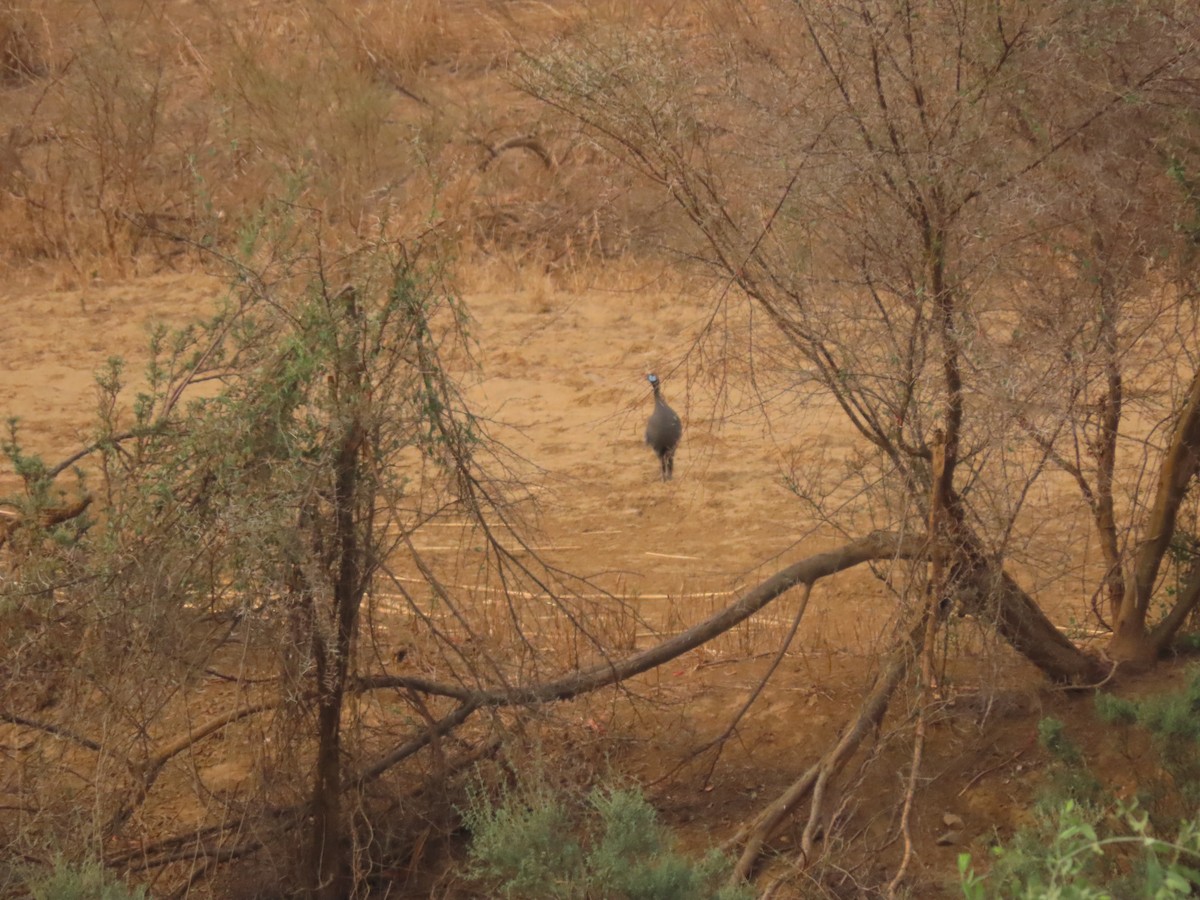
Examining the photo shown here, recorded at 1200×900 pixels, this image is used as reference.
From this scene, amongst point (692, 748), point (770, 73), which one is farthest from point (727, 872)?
point (770, 73)

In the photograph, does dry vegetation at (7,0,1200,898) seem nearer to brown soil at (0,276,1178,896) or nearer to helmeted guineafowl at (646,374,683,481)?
brown soil at (0,276,1178,896)

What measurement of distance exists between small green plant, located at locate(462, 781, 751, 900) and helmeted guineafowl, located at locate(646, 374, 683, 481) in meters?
3.44

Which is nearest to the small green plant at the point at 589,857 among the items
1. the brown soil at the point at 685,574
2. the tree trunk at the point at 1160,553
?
the brown soil at the point at 685,574

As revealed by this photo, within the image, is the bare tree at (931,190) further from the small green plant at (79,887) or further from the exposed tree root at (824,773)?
the small green plant at (79,887)

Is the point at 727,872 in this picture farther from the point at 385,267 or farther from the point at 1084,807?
the point at 385,267

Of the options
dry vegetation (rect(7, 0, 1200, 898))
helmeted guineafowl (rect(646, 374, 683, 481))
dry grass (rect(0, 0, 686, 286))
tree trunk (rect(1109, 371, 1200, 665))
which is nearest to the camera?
dry vegetation (rect(7, 0, 1200, 898))

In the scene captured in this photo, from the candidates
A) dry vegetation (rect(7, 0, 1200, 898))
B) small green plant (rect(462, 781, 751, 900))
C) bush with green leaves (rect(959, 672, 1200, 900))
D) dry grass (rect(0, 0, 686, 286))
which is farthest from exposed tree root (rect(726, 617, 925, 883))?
dry grass (rect(0, 0, 686, 286))

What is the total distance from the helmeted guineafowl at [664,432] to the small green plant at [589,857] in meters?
3.44

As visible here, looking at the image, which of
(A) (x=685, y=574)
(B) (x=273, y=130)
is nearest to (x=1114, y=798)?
(A) (x=685, y=574)

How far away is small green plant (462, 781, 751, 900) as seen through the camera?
345 centimetres

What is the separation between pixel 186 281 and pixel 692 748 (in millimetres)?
6822

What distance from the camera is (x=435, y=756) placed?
446 cm

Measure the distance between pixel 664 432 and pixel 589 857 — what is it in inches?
149

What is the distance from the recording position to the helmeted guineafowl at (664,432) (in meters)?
7.21
